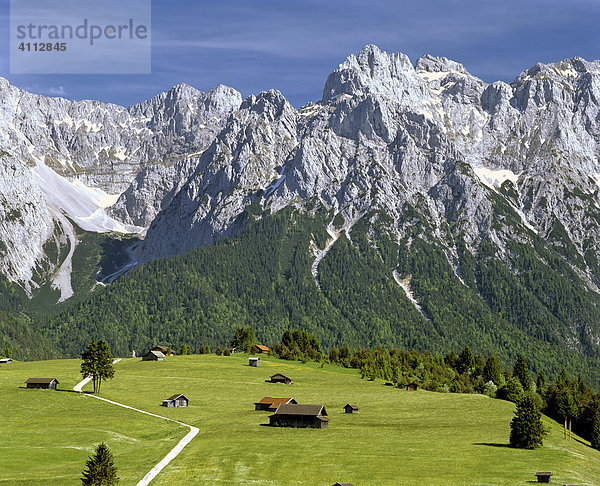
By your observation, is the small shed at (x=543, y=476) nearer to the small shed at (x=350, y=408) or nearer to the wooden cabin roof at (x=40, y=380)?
the small shed at (x=350, y=408)

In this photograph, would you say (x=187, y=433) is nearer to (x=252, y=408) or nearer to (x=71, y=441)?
(x=71, y=441)

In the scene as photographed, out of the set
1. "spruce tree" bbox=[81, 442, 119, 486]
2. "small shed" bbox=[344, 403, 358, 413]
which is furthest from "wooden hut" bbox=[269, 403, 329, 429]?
"spruce tree" bbox=[81, 442, 119, 486]

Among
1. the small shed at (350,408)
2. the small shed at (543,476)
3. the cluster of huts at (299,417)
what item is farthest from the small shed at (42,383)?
the small shed at (543,476)

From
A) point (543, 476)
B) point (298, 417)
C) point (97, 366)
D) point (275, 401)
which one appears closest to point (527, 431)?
point (543, 476)

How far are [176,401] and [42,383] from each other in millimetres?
30409

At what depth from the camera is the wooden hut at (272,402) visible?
150375 mm

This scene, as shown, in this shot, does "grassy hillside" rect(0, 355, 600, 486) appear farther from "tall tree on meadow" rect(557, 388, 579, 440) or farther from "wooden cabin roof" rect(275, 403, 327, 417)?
"tall tree on meadow" rect(557, 388, 579, 440)

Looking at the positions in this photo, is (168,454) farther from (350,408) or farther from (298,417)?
(350,408)

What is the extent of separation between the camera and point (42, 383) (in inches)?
6334

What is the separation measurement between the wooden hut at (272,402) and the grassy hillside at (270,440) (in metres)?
3.58

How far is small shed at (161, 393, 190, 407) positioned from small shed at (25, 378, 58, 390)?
26446 millimetres

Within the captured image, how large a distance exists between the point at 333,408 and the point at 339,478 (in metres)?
61.3

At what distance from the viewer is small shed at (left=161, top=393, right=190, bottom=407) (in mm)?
150500

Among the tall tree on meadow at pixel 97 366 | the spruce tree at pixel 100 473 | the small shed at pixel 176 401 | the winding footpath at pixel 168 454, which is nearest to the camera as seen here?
the spruce tree at pixel 100 473
